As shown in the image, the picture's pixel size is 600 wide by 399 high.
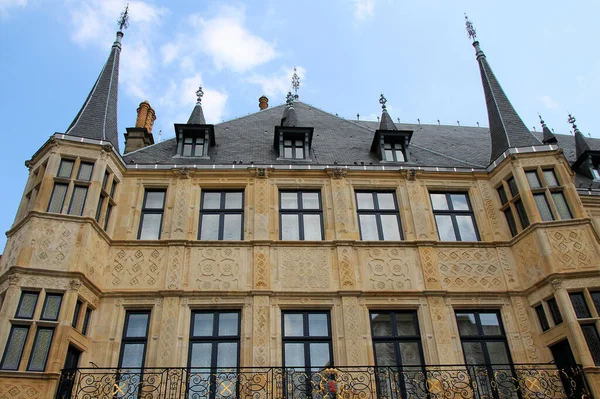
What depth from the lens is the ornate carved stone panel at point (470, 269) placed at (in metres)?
12.6

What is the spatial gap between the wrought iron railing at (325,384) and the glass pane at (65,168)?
15.6ft

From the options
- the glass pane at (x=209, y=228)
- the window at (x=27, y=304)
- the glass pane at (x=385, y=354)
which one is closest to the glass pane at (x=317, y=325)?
the glass pane at (x=385, y=354)

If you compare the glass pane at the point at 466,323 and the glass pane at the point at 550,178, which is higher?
the glass pane at the point at 550,178

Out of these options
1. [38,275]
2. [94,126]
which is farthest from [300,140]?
[38,275]

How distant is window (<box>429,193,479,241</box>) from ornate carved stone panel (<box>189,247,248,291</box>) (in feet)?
17.3

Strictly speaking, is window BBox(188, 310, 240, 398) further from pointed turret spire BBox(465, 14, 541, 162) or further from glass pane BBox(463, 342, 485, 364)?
pointed turret spire BBox(465, 14, 541, 162)

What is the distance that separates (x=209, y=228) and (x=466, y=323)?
6710 mm

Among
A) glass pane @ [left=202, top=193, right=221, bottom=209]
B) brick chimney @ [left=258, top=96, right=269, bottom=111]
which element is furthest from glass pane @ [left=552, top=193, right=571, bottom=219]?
brick chimney @ [left=258, top=96, right=269, bottom=111]

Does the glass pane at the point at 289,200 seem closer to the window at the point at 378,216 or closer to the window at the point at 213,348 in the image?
the window at the point at 378,216

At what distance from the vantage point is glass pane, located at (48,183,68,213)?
12.1 m

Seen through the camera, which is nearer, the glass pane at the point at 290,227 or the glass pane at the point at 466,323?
the glass pane at the point at 466,323

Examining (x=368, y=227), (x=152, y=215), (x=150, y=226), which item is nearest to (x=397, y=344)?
(x=368, y=227)

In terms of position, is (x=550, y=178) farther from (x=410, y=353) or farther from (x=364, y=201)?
(x=410, y=353)

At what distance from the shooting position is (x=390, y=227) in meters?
13.7
